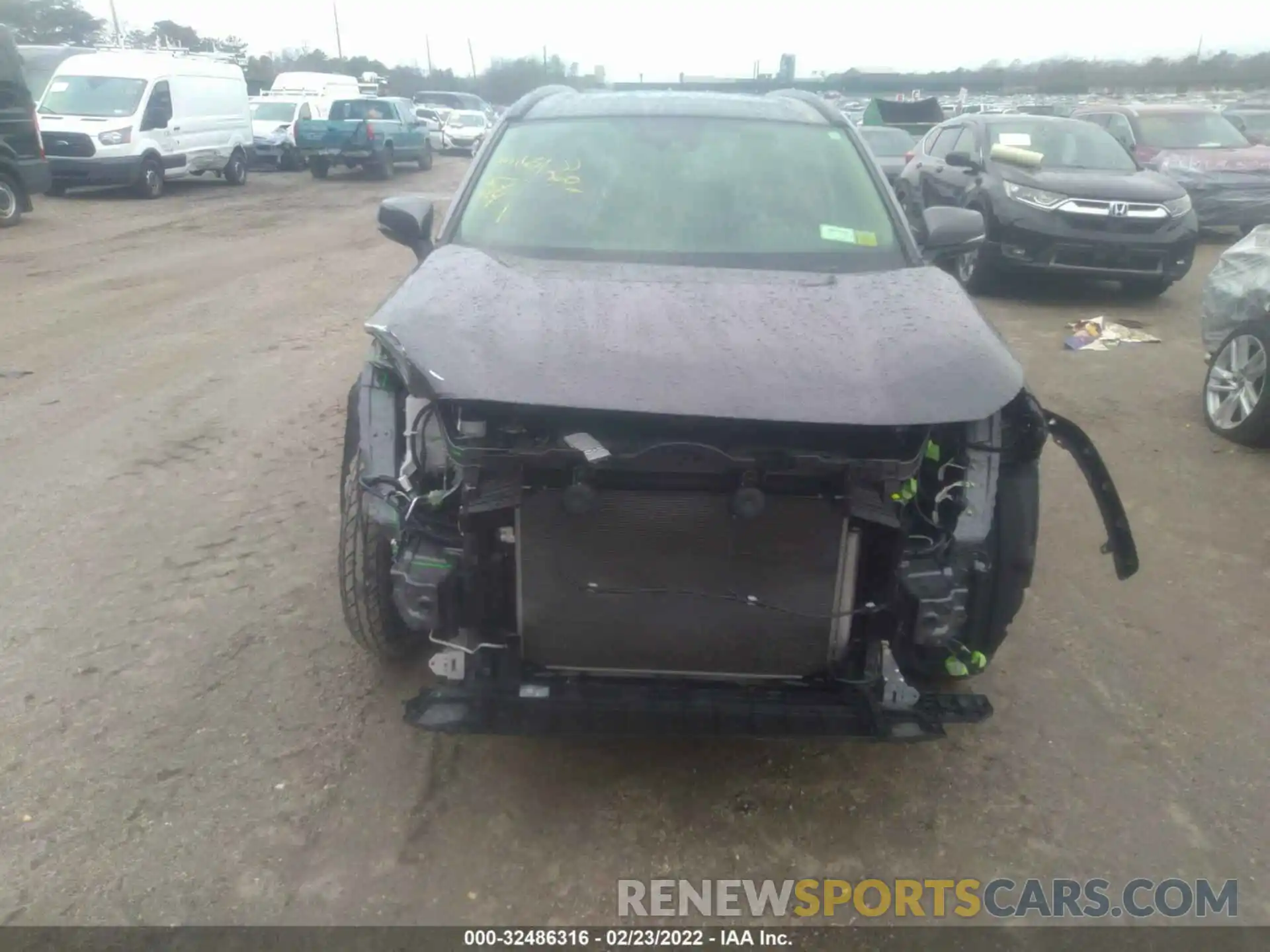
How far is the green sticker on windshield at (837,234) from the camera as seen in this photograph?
144 inches

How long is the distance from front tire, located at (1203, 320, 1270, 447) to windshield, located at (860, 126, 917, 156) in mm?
11703

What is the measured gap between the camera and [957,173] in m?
10.4

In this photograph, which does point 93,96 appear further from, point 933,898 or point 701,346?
point 933,898

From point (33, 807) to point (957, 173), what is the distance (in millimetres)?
10016

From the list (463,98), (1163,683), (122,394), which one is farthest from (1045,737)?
(463,98)

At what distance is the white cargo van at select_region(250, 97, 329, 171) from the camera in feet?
78.3

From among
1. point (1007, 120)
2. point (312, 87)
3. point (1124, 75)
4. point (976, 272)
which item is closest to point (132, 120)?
point (1007, 120)

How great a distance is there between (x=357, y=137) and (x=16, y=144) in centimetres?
1015

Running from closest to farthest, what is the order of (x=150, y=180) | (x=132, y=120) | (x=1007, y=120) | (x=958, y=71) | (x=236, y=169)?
(x=1007, y=120)
(x=132, y=120)
(x=150, y=180)
(x=236, y=169)
(x=958, y=71)

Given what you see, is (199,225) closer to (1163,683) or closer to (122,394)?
(122,394)

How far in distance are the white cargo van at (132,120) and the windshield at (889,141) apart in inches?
486

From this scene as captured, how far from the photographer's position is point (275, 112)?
25438 millimetres

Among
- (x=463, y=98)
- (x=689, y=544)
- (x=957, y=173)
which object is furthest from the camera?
(x=463, y=98)

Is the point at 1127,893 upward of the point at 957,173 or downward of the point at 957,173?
downward
